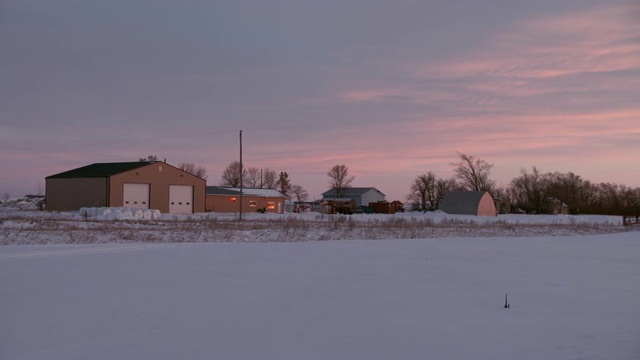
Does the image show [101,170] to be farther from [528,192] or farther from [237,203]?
[528,192]

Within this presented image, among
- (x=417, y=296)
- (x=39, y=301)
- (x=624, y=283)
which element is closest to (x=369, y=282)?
(x=417, y=296)

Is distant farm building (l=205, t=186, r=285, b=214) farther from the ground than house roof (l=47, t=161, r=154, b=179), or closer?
closer

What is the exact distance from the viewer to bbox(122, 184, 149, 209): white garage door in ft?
212

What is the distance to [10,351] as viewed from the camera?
8.47 meters

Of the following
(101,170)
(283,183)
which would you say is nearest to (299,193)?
(283,183)

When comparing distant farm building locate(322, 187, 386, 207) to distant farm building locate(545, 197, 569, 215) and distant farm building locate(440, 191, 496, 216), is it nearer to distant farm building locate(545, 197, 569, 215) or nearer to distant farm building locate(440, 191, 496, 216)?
distant farm building locate(545, 197, 569, 215)

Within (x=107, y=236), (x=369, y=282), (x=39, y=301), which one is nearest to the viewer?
(x=39, y=301)

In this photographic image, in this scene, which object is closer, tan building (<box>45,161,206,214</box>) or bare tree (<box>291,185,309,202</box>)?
tan building (<box>45,161,206,214</box>)

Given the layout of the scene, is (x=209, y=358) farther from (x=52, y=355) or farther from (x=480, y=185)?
(x=480, y=185)

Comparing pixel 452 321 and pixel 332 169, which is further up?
pixel 332 169

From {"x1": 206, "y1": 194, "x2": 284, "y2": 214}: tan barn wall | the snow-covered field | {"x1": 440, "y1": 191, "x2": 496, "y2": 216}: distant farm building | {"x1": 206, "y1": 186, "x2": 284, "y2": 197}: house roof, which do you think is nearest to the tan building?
{"x1": 206, "y1": 194, "x2": 284, "y2": 214}: tan barn wall

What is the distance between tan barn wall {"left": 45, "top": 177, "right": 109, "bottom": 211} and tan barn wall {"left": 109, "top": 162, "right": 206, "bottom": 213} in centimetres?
131

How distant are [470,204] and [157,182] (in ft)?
132

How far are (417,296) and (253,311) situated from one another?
377 centimetres
